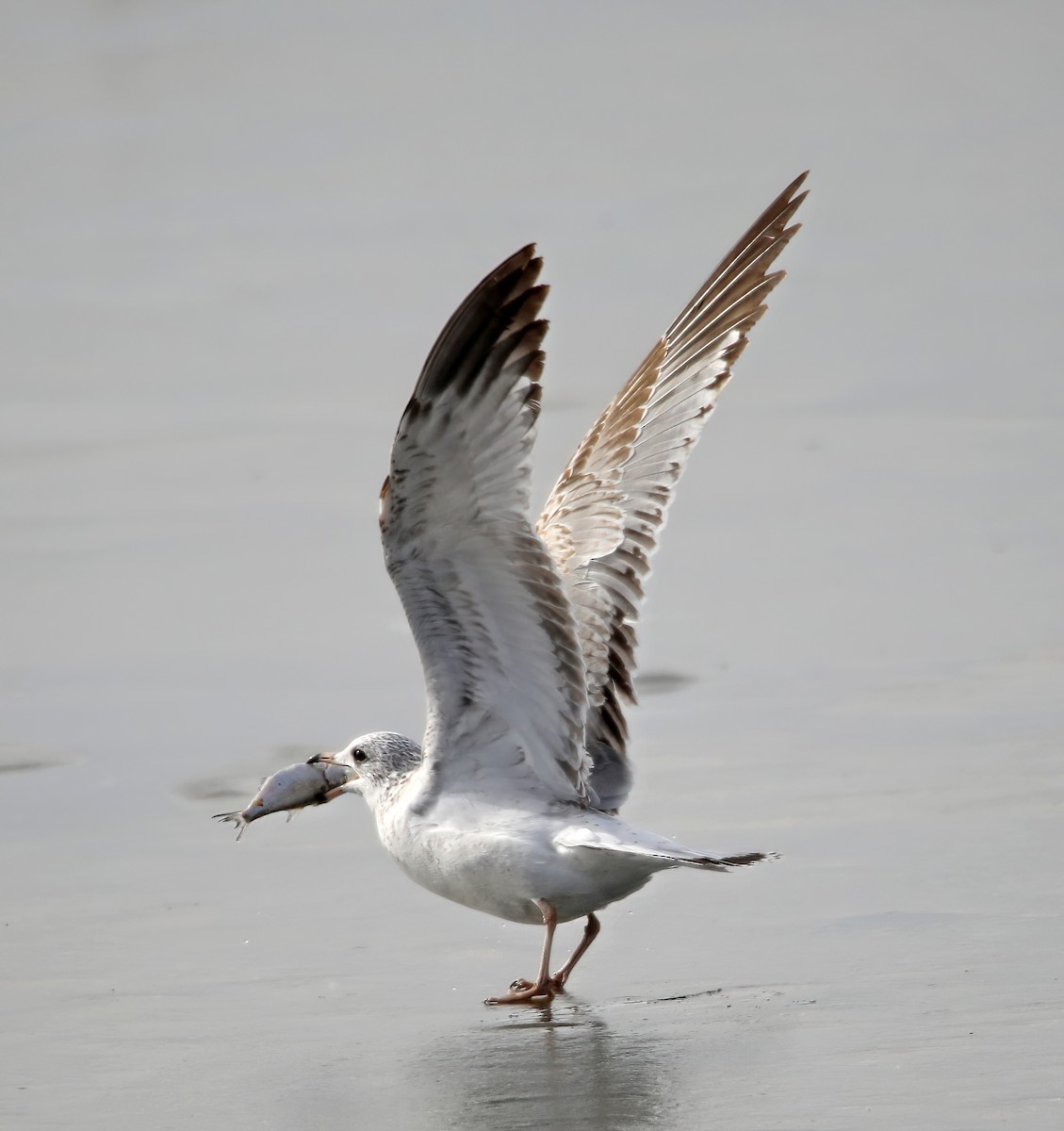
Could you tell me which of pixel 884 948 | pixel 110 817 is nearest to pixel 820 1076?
pixel 884 948

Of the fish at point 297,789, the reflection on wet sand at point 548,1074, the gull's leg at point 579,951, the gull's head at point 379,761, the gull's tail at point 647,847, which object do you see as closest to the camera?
the reflection on wet sand at point 548,1074

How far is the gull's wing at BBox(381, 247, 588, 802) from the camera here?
621cm

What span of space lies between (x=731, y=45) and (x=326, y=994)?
15.4 metres

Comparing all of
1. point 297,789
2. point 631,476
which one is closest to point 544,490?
point 631,476

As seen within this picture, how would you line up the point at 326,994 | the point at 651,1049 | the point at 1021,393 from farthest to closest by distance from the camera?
the point at 1021,393, the point at 326,994, the point at 651,1049

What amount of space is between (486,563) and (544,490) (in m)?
4.42

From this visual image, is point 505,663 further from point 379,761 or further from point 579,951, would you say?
point 579,951

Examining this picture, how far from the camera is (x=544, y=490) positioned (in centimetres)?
1091

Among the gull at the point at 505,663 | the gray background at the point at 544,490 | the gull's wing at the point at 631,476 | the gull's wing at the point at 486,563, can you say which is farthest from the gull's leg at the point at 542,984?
the gull's wing at the point at 631,476

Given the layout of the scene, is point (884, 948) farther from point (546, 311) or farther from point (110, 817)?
point (546, 311)

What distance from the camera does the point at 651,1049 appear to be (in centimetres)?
553

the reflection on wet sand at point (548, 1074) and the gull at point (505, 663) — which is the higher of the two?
the gull at point (505, 663)

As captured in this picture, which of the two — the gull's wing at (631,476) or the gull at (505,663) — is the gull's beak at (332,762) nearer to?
the gull at (505,663)

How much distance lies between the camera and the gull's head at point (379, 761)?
284 inches
